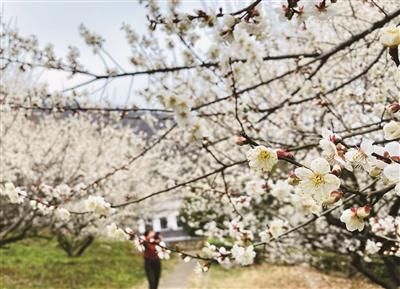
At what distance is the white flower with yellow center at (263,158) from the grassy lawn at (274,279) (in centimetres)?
888

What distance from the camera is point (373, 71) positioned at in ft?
22.0

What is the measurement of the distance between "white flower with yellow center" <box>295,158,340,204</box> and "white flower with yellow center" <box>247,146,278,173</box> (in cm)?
11

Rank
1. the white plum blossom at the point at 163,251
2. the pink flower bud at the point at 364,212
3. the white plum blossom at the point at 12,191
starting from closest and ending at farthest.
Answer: the pink flower bud at the point at 364,212 → the white plum blossom at the point at 163,251 → the white plum blossom at the point at 12,191

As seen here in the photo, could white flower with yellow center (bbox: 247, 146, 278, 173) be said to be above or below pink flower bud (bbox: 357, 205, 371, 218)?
above

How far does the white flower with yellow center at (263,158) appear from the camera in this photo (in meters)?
1.73

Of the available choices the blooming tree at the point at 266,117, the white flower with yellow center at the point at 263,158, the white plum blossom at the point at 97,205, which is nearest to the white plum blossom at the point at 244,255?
the blooming tree at the point at 266,117

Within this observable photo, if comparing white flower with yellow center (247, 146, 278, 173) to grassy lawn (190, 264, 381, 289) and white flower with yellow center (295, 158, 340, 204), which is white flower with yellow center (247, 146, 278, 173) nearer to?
white flower with yellow center (295, 158, 340, 204)

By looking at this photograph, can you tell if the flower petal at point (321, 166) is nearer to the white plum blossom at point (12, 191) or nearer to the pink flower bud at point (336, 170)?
the pink flower bud at point (336, 170)

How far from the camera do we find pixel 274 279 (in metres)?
14.0

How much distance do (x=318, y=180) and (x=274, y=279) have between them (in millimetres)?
12814

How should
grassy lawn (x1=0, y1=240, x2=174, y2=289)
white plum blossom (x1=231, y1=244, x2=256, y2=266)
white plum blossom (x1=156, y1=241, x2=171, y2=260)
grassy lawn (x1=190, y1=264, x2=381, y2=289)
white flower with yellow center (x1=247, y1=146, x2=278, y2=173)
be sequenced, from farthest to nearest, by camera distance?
1. grassy lawn (x1=0, y1=240, x2=174, y2=289)
2. grassy lawn (x1=190, y1=264, x2=381, y2=289)
3. white plum blossom (x1=156, y1=241, x2=171, y2=260)
4. white plum blossom (x1=231, y1=244, x2=256, y2=266)
5. white flower with yellow center (x1=247, y1=146, x2=278, y2=173)

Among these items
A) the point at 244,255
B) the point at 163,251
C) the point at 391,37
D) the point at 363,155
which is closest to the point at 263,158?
the point at 363,155

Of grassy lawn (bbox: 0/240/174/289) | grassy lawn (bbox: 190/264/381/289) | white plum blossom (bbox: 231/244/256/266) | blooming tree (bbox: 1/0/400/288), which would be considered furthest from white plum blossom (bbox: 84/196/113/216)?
grassy lawn (bbox: 0/240/174/289)

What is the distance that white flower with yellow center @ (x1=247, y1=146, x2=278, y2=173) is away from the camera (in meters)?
1.73
